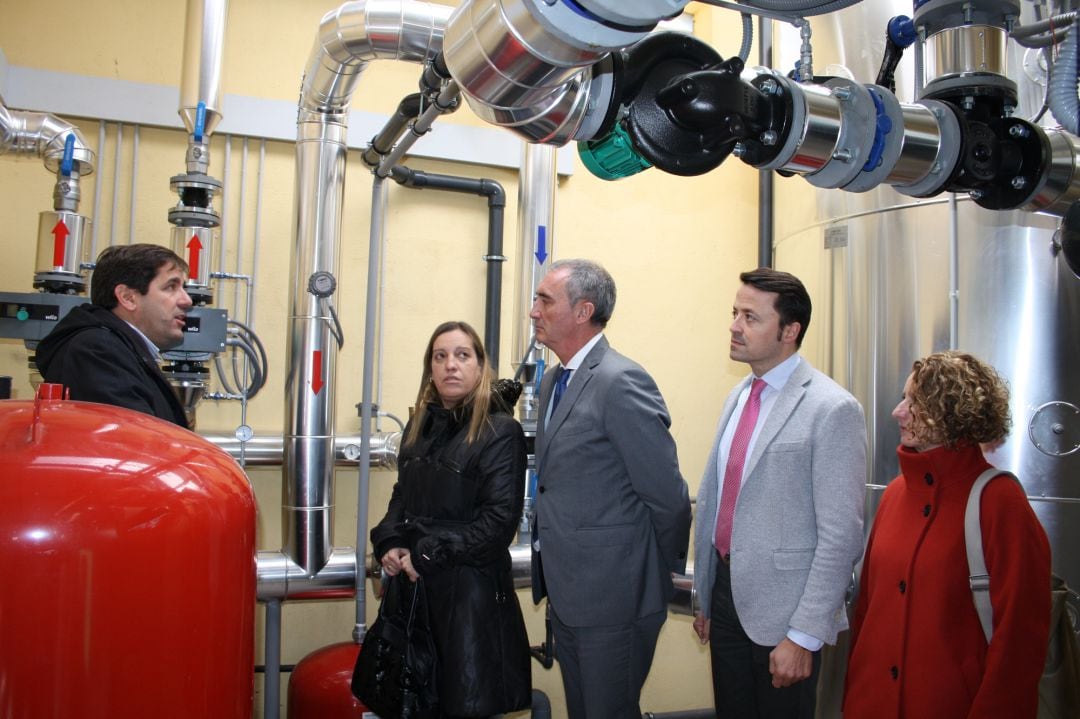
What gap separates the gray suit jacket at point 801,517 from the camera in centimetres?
172

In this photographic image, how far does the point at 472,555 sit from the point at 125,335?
90cm

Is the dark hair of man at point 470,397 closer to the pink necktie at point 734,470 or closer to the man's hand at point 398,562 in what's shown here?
the man's hand at point 398,562

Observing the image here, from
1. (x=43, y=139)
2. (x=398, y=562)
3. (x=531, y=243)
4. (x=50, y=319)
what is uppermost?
(x=43, y=139)

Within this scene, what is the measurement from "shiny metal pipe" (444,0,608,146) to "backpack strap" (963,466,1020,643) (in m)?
1.03

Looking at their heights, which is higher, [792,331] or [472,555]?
[792,331]

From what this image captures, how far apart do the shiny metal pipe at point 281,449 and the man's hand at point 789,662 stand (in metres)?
1.64

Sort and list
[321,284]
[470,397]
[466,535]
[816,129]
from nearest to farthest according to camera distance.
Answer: [816,129] → [466,535] → [470,397] → [321,284]

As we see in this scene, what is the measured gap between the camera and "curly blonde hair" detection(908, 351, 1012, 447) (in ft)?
5.54

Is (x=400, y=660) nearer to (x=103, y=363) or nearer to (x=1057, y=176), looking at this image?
(x=103, y=363)

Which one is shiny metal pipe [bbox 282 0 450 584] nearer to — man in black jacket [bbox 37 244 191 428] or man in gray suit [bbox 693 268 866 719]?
man in black jacket [bbox 37 244 191 428]

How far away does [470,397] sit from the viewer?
2.23m

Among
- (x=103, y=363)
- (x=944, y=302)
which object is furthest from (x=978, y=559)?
(x=103, y=363)

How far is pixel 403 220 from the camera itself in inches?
134

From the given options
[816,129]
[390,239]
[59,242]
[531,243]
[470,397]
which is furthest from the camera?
[390,239]
